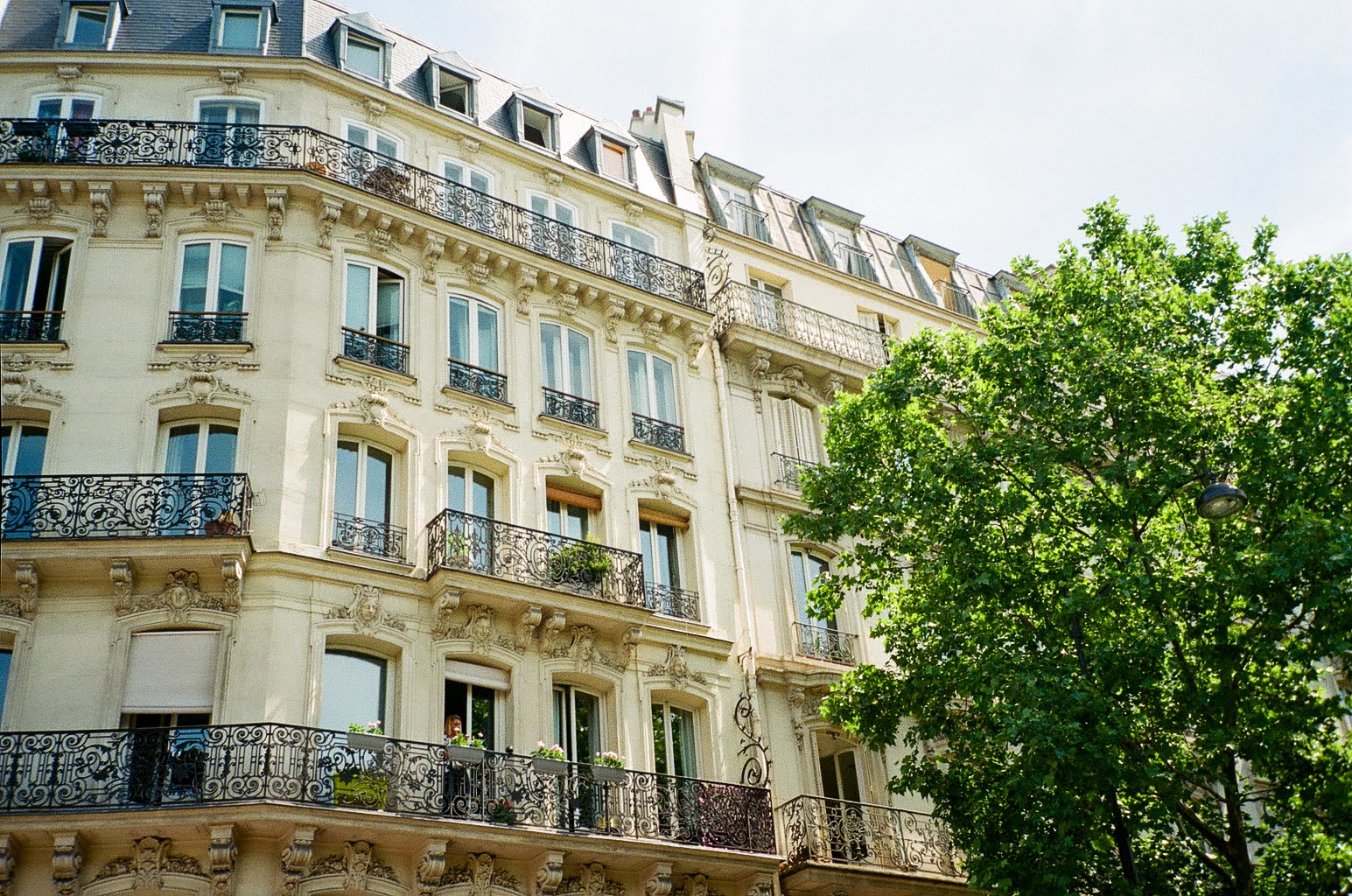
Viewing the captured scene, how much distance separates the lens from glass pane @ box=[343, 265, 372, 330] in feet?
59.6

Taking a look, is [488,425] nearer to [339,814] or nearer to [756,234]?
[339,814]

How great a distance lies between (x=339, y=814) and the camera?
1354 cm

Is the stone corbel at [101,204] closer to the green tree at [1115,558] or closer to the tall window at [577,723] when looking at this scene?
the tall window at [577,723]

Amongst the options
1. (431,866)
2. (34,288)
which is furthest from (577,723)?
(34,288)

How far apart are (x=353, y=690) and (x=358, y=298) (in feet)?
19.0

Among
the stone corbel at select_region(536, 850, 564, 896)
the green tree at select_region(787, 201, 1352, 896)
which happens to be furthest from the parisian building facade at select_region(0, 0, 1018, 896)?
the green tree at select_region(787, 201, 1352, 896)

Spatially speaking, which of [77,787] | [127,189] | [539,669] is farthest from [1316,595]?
[127,189]

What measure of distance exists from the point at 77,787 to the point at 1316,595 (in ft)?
43.3

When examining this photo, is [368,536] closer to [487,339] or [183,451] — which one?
[183,451]

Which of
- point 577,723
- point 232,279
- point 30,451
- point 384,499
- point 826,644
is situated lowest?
point 577,723

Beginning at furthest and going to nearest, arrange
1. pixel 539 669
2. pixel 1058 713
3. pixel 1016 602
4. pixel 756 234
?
pixel 756 234 → pixel 539 669 → pixel 1016 602 → pixel 1058 713

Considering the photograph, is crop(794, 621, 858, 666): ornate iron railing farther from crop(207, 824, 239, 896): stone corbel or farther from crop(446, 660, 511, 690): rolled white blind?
crop(207, 824, 239, 896): stone corbel

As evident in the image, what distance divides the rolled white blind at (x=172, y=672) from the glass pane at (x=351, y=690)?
132 centimetres

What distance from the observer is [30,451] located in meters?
→ 16.2
